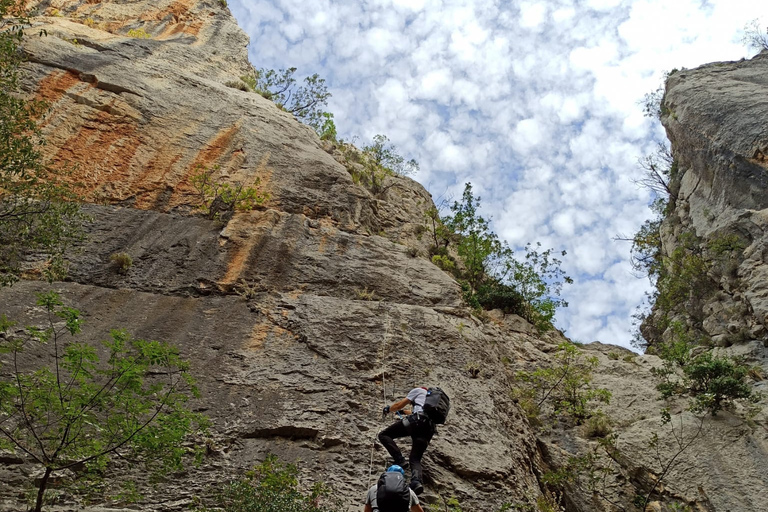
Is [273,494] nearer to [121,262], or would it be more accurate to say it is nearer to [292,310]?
[292,310]

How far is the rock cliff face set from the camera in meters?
10.0

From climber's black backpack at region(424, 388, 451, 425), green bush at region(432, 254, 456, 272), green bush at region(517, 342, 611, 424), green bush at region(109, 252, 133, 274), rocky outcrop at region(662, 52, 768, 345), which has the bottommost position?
climber's black backpack at region(424, 388, 451, 425)

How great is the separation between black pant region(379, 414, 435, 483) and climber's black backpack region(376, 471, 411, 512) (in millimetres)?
2097

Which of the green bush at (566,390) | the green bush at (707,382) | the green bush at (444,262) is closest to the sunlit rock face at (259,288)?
the green bush at (566,390)

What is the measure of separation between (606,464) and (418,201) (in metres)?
15.4

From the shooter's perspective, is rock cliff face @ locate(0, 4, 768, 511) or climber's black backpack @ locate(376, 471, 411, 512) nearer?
climber's black backpack @ locate(376, 471, 411, 512)

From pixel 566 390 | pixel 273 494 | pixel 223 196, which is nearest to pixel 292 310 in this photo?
pixel 223 196

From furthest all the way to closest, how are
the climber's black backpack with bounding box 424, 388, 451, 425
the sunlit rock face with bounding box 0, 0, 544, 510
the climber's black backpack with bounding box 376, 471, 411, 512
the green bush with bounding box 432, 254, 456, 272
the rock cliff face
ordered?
the green bush with bounding box 432, 254, 456, 272
the rock cliff face
the sunlit rock face with bounding box 0, 0, 544, 510
the climber's black backpack with bounding box 424, 388, 451, 425
the climber's black backpack with bounding box 376, 471, 411, 512

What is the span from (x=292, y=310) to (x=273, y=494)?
16.9 ft

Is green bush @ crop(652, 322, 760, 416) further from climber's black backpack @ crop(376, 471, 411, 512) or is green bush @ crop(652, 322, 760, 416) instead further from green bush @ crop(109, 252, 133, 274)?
green bush @ crop(109, 252, 133, 274)

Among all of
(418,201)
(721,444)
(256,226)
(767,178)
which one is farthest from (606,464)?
(418,201)

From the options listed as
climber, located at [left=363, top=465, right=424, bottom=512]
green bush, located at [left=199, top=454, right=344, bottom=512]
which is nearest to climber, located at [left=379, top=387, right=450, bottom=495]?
green bush, located at [left=199, top=454, right=344, bottom=512]

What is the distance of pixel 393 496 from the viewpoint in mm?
7211

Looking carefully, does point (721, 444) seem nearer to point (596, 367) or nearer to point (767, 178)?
point (596, 367)
